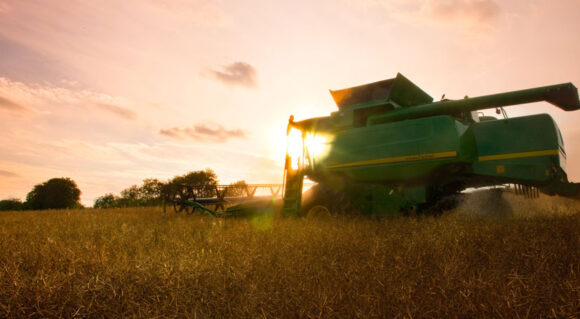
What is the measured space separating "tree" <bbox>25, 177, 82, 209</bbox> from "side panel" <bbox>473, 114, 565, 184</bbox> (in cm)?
4805

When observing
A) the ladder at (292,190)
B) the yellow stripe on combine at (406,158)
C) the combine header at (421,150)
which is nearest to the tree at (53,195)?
the ladder at (292,190)

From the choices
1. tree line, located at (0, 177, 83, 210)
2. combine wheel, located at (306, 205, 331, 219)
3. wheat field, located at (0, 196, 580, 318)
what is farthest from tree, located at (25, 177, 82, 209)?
wheat field, located at (0, 196, 580, 318)

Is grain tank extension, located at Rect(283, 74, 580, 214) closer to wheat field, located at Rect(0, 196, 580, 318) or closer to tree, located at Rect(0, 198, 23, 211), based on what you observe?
wheat field, located at Rect(0, 196, 580, 318)

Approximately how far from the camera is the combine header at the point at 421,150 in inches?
238

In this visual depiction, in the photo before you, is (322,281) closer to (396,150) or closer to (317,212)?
(396,150)

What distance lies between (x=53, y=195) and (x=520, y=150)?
5130cm

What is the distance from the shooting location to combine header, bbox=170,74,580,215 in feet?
19.8

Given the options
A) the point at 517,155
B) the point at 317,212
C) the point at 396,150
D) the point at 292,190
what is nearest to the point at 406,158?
the point at 396,150

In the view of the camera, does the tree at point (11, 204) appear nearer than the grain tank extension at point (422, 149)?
No

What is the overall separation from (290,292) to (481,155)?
5824 mm

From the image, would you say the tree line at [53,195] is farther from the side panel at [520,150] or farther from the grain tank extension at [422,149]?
the side panel at [520,150]

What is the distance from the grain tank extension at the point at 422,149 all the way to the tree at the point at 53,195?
45264 millimetres

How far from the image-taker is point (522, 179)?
6043mm

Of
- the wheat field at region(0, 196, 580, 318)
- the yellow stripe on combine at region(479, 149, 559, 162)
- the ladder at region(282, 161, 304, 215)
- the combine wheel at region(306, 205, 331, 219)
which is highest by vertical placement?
the yellow stripe on combine at region(479, 149, 559, 162)
